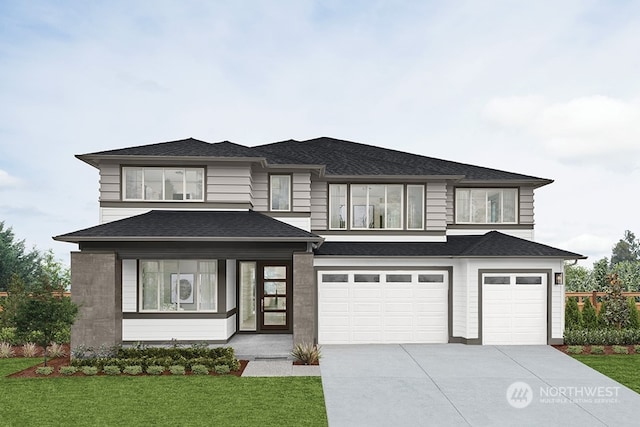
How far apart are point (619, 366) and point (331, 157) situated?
460 inches

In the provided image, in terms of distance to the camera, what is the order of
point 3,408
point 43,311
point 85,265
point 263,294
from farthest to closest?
1. point 263,294
2. point 85,265
3. point 43,311
4. point 3,408

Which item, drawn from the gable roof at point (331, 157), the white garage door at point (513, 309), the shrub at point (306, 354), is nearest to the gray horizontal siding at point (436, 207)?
the gable roof at point (331, 157)

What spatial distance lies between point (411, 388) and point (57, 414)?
7256mm

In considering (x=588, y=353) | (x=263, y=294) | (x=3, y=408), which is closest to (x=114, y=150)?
(x=263, y=294)

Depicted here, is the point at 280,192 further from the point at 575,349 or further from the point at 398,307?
the point at 575,349

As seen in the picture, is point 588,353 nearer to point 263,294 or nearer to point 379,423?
point 379,423

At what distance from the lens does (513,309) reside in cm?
1633

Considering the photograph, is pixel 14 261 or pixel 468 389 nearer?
pixel 468 389

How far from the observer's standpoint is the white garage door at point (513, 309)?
16.3 meters

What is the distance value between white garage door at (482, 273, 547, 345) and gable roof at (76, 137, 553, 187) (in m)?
3.99

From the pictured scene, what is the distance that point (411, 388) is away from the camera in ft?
37.6

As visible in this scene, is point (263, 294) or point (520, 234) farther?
point (520, 234)

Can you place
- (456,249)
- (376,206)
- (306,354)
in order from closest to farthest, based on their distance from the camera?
(306,354) → (456,249) → (376,206)

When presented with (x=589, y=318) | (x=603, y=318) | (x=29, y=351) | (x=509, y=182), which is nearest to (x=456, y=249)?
(x=509, y=182)
